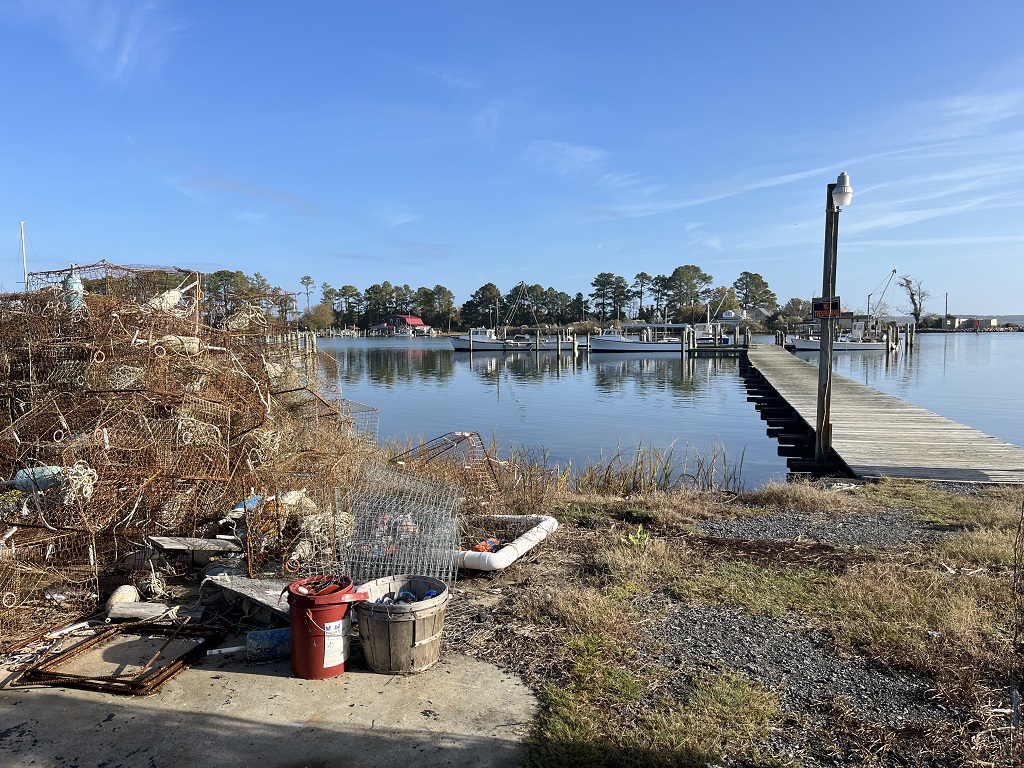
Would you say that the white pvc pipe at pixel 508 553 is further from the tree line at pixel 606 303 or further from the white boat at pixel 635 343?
the tree line at pixel 606 303

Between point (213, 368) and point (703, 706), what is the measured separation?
5388mm

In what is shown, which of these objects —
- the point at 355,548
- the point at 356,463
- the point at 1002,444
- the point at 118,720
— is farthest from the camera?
the point at 1002,444

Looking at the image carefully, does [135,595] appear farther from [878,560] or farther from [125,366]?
[878,560]

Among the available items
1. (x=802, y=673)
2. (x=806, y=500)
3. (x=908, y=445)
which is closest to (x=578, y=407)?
(x=908, y=445)

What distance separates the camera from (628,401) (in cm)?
2941

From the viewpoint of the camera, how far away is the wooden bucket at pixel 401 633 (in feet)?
13.7

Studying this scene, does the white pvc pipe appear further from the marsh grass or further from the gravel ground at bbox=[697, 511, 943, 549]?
the gravel ground at bbox=[697, 511, 943, 549]

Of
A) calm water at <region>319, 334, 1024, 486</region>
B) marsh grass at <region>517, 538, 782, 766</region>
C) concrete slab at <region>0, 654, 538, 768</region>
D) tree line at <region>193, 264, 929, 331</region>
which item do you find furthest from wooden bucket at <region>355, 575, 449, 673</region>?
tree line at <region>193, 264, 929, 331</region>

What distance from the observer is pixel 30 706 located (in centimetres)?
386

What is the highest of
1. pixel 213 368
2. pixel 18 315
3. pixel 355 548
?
pixel 18 315

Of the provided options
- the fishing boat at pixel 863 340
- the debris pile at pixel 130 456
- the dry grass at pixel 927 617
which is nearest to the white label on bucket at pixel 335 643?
the debris pile at pixel 130 456

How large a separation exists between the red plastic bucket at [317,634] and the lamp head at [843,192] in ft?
33.3

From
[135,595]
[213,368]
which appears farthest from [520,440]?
[135,595]

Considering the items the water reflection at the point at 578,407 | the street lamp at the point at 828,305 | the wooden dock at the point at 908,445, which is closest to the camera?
the wooden dock at the point at 908,445
